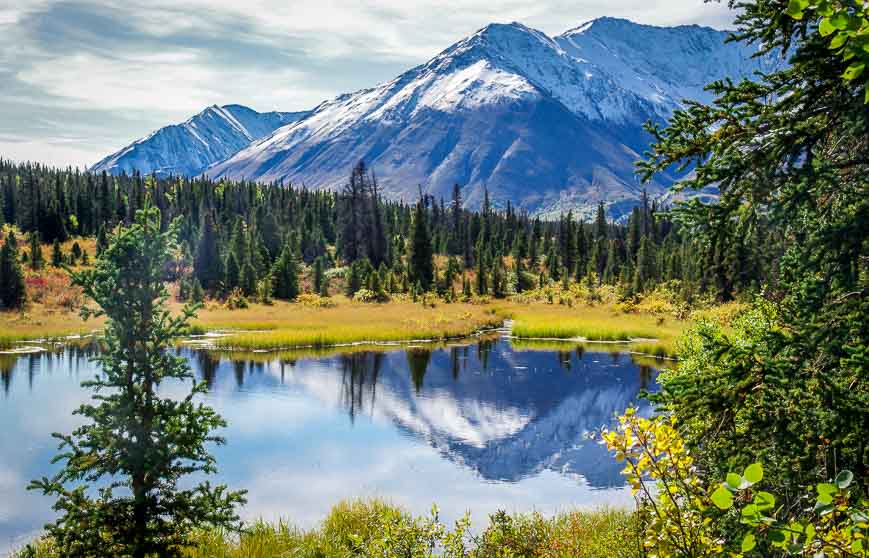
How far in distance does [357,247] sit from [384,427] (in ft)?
252

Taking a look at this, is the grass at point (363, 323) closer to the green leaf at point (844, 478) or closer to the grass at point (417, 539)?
the grass at point (417, 539)

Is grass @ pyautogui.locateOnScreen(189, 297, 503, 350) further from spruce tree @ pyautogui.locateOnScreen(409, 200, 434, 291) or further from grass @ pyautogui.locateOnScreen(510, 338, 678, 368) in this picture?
spruce tree @ pyautogui.locateOnScreen(409, 200, 434, 291)

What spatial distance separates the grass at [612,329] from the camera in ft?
172

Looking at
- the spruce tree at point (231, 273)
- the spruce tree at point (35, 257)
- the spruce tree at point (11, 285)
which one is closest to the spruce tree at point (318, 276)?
the spruce tree at point (231, 273)

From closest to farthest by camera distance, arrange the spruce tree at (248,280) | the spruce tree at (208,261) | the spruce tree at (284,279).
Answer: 1. the spruce tree at (248,280)
2. the spruce tree at (284,279)
3. the spruce tree at (208,261)

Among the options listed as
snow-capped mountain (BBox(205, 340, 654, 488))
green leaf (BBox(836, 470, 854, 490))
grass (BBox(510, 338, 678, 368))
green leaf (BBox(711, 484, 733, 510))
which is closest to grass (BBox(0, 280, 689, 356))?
grass (BBox(510, 338, 678, 368))

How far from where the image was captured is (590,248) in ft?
415

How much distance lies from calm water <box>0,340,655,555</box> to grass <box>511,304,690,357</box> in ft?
19.9

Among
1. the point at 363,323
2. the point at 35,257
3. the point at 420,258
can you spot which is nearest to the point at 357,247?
the point at 420,258

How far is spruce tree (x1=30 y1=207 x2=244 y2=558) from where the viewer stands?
1001 cm

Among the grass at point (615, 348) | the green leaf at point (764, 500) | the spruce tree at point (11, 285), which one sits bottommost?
the grass at point (615, 348)

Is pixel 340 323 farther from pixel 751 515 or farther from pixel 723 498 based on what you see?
pixel 723 498

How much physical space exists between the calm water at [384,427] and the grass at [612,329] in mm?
6056

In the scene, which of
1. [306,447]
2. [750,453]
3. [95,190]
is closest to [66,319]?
[306,447]
